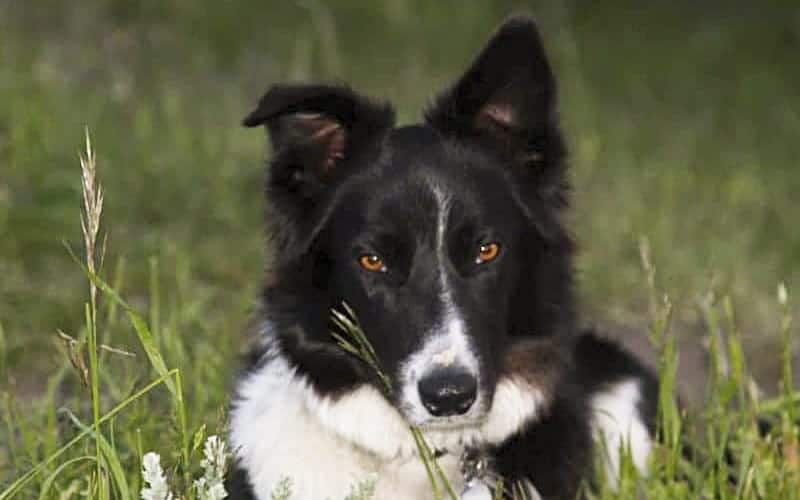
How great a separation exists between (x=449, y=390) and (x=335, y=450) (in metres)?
0.64

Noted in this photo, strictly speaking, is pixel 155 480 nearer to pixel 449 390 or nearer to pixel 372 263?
pixel 449 390

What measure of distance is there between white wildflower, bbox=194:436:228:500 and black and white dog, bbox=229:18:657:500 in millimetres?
914

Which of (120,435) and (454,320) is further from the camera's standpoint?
(120,435)

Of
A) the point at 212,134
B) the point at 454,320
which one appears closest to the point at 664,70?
the point at 212,134

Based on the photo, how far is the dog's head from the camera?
382cm

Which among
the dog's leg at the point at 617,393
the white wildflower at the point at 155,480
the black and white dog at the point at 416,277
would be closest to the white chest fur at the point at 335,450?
the black and white dog at the point at 416,277

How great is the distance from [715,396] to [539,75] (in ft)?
3.84

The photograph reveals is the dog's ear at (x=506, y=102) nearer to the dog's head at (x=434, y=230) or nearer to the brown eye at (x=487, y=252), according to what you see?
the dog's head at (x=434, y=230)

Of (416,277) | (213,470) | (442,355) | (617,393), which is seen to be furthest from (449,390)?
(617,393)

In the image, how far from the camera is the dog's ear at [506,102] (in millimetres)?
4039

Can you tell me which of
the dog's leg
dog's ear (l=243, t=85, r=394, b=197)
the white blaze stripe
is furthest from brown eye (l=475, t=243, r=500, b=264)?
the dog's leg

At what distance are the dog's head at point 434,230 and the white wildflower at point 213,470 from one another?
0.85 meters

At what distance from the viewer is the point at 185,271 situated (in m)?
5.87

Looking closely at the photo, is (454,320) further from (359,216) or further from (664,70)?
(664,70)
